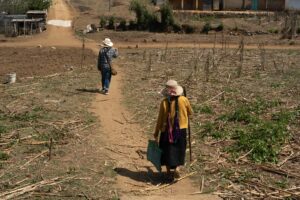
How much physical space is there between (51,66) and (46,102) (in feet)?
23.9

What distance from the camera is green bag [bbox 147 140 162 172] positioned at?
8.38 metres

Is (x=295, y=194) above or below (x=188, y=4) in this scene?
below

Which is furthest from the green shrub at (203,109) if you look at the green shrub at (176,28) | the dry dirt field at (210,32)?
the green shrub at (176,28)

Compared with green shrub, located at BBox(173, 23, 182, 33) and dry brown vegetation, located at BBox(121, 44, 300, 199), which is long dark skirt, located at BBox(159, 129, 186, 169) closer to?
dry brown vegetation, located at BBox(121, 44, 300, 199)

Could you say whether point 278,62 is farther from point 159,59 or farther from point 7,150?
point 7,150

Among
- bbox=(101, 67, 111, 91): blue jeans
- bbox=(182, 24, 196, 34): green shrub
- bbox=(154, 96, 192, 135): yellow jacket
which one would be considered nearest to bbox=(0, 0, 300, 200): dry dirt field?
bbox=(101, 67, 111, 91): blue jeans

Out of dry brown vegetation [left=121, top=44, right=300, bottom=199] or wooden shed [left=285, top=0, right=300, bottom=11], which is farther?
wooden shed [left=285, top=0, right=300, bottom=11]

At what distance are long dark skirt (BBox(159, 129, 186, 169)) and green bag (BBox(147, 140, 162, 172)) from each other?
79mm

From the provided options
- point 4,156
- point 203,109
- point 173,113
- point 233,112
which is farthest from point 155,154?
point 203,109

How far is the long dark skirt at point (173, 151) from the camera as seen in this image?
8.30 metres

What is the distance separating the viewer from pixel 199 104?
12.9m

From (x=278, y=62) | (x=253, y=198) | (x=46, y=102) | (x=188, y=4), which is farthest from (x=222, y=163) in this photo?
(x=188, y=4)

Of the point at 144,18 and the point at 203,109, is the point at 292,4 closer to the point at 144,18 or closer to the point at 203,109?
the point at 144,18

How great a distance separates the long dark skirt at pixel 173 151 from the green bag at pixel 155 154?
0.08 meters
